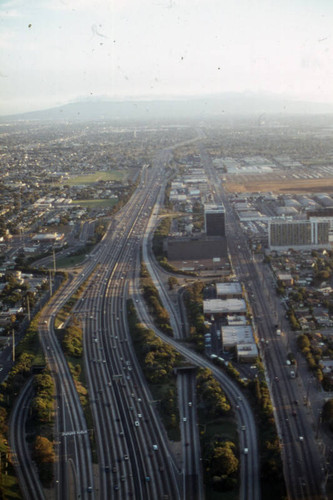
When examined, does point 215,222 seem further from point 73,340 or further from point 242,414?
point 242,414

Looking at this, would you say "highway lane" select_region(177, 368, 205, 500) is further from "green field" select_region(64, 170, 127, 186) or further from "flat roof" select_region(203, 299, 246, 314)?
"green field" select_region(64, 170, 127, 186)

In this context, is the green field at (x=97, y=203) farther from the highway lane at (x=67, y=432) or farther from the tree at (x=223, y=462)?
the tree at (x=223, y=462)

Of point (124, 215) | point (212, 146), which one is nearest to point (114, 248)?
point (124, 215)

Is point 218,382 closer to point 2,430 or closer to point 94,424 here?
point 94,424

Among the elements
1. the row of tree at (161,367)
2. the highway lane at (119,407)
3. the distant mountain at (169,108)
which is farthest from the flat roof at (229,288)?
the distant mountain at (169,108)

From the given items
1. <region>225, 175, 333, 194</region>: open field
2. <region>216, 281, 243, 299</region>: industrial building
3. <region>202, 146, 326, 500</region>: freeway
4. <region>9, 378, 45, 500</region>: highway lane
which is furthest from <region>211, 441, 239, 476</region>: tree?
<region>225, 175, 333, 194</region>: open field

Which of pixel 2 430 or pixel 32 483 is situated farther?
pixel 2 430
